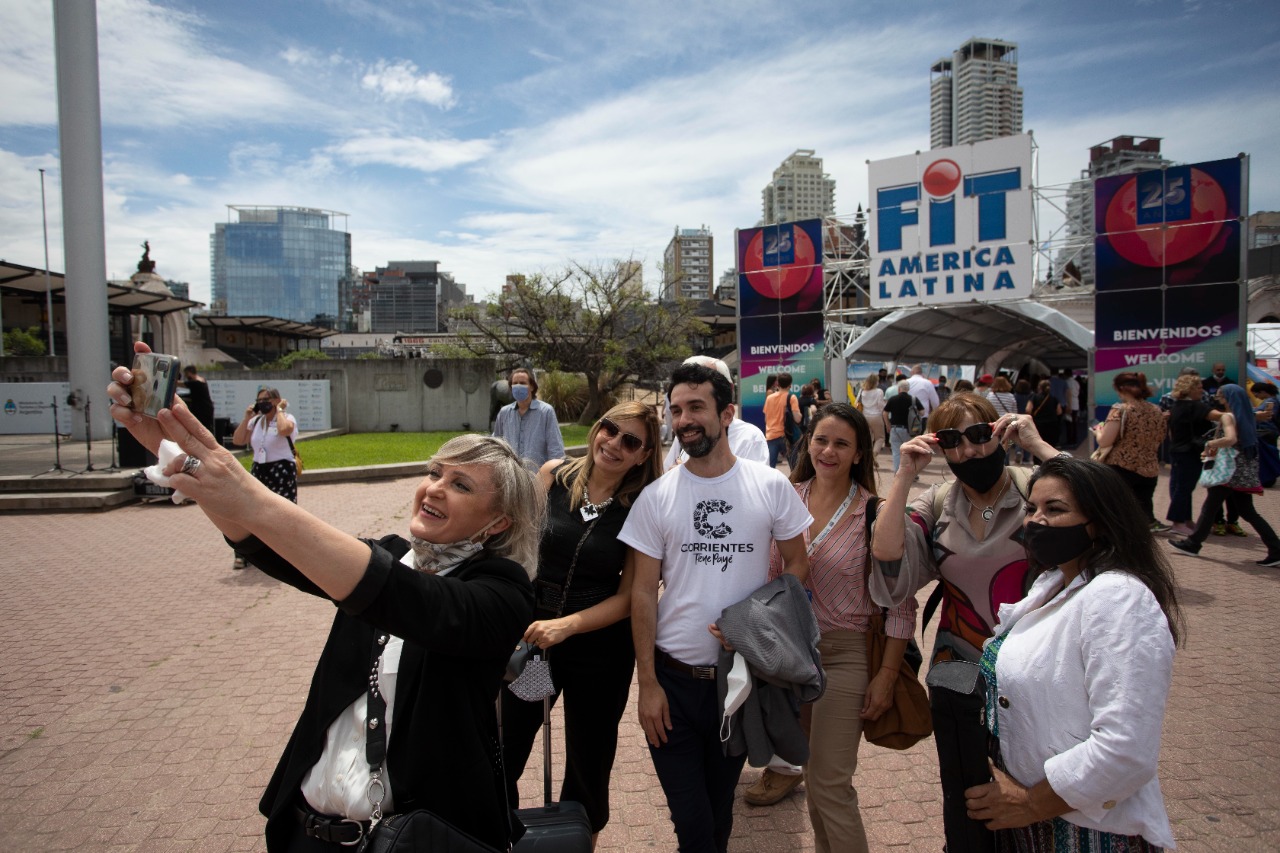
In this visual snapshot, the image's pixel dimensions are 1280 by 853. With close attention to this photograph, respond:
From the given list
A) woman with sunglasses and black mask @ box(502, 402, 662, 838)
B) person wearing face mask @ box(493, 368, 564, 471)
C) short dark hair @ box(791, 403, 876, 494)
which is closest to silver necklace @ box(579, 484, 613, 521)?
woman with sunglasses and black mask @ box(502, 402, 662, 838)

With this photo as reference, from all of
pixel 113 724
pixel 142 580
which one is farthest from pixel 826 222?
pixel 113 724

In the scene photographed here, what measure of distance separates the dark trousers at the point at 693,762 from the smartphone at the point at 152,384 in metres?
1.84

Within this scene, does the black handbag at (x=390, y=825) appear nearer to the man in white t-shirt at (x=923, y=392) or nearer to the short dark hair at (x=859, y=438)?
the short dark hair at (x=859, y=438)

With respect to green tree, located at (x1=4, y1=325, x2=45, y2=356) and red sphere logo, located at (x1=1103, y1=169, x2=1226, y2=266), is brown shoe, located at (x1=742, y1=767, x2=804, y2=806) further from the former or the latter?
green tree, located at (x1=4, y1=325, x2=45, y2=356)

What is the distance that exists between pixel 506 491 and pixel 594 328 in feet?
78.7

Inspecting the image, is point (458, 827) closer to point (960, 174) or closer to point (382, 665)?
point (382, 665)

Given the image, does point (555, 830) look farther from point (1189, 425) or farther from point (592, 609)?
point (1189, 425)

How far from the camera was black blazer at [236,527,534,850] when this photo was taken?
1.64 metres

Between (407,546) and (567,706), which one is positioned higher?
(407,546)

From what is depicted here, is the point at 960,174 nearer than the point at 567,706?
No

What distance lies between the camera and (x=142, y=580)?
730cm

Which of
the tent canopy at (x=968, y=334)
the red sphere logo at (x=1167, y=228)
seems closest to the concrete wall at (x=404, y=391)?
the tent canopy at (x=968, y=334)

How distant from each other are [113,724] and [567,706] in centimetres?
321

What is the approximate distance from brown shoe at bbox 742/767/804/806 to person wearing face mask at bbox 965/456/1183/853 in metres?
1.59
